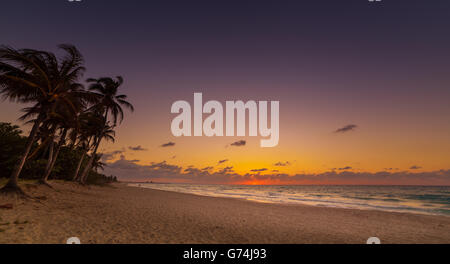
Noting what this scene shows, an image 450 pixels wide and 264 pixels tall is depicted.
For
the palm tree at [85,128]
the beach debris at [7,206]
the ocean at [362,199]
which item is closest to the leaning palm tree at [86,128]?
the palm tree at [85,128]

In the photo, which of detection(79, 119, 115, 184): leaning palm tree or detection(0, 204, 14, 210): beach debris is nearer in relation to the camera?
detection(0, 204, 14, 210): beach debris

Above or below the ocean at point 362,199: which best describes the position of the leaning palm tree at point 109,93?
above

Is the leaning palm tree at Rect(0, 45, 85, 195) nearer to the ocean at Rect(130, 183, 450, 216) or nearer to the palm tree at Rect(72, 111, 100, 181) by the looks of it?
the palm tree at Rect(72, 111, 100, 181)

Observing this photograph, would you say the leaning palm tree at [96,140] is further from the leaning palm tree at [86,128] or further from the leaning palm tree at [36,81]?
the leaning palm tree at [36,81]

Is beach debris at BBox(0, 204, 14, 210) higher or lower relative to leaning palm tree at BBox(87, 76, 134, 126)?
lower

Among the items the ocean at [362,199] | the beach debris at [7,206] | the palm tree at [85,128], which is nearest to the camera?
the beach debris at [7,206]

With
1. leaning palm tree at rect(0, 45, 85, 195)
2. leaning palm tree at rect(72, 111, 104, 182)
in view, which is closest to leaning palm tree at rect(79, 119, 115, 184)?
leaning palm tree at rect(72, 111, 104, 182)

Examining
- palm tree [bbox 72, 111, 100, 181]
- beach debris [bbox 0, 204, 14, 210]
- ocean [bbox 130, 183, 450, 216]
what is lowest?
ocean [bbox 130, 183, 450, 216]

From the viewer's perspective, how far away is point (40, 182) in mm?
17141

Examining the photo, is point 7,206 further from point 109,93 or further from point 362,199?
point 362,199

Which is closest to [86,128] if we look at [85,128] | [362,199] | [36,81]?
[85,128]

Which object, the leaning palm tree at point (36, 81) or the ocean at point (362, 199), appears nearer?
the leaning palm tree at point (36, 81)

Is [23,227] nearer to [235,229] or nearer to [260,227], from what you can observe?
[235,229]
